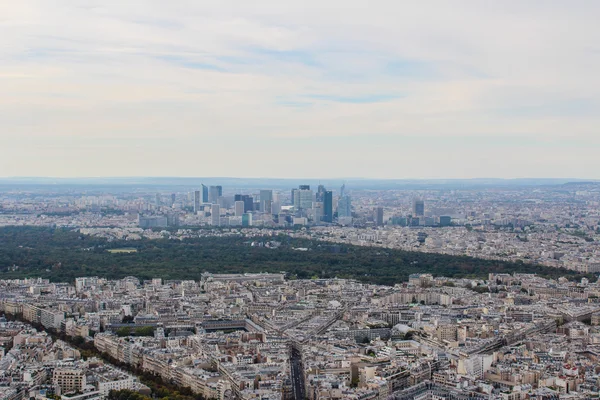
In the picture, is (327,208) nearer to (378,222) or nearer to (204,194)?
(378,222)

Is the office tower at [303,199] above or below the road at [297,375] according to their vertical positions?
above

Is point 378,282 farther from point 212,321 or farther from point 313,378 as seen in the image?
point 313,378

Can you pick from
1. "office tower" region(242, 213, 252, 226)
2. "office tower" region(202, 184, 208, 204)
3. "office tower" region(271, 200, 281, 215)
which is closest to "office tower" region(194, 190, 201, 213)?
"office tower" region(202, 184, 208, 204)

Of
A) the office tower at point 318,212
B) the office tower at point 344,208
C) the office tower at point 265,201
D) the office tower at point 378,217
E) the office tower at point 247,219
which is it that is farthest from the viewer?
the office tower at point 265,201

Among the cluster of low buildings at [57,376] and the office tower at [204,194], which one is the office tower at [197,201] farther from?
the cluster of low buildings at [57,376]

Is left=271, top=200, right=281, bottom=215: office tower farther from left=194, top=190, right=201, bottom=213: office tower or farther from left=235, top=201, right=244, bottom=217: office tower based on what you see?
left=194, top=190, right=201, bottom=213: office tower

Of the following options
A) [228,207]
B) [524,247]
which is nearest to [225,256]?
[524,247]

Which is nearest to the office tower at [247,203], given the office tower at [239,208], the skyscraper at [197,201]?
the office tower at [239,208]
